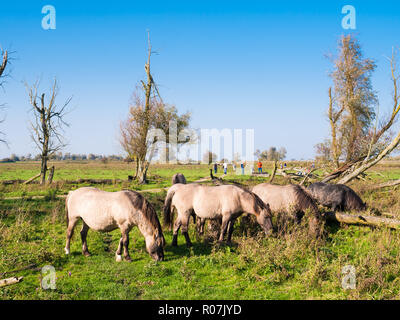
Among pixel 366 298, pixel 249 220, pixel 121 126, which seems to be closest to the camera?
pixel 366 298

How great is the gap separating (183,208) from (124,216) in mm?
2198

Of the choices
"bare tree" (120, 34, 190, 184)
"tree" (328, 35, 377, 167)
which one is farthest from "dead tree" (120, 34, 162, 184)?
"tree" (328, 35, 377, 167)

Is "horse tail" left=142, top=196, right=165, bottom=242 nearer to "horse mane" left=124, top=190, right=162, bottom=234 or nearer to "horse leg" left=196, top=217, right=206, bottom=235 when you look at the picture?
"horse mane" left=124, top=190, right=162, bottom=234

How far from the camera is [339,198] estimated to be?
12055 millimetres

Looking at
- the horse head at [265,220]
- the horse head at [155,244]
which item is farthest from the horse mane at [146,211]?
the horse head at [265,220]

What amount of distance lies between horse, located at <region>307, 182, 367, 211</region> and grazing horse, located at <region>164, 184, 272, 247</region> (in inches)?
196

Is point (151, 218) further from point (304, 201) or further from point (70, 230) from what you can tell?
point (304, 201)

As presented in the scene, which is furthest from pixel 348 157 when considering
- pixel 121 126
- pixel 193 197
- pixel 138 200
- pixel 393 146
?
pixel 121 126

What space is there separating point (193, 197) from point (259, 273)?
11.0 feet

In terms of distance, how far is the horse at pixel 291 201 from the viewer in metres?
9.94

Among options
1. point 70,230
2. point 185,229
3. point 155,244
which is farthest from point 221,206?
point 70,230

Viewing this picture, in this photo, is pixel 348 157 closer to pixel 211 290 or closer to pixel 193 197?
pixel 193 197

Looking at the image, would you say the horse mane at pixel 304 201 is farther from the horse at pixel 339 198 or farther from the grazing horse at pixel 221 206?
the horse at pixel 339 198

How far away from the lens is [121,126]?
29.8 metres
